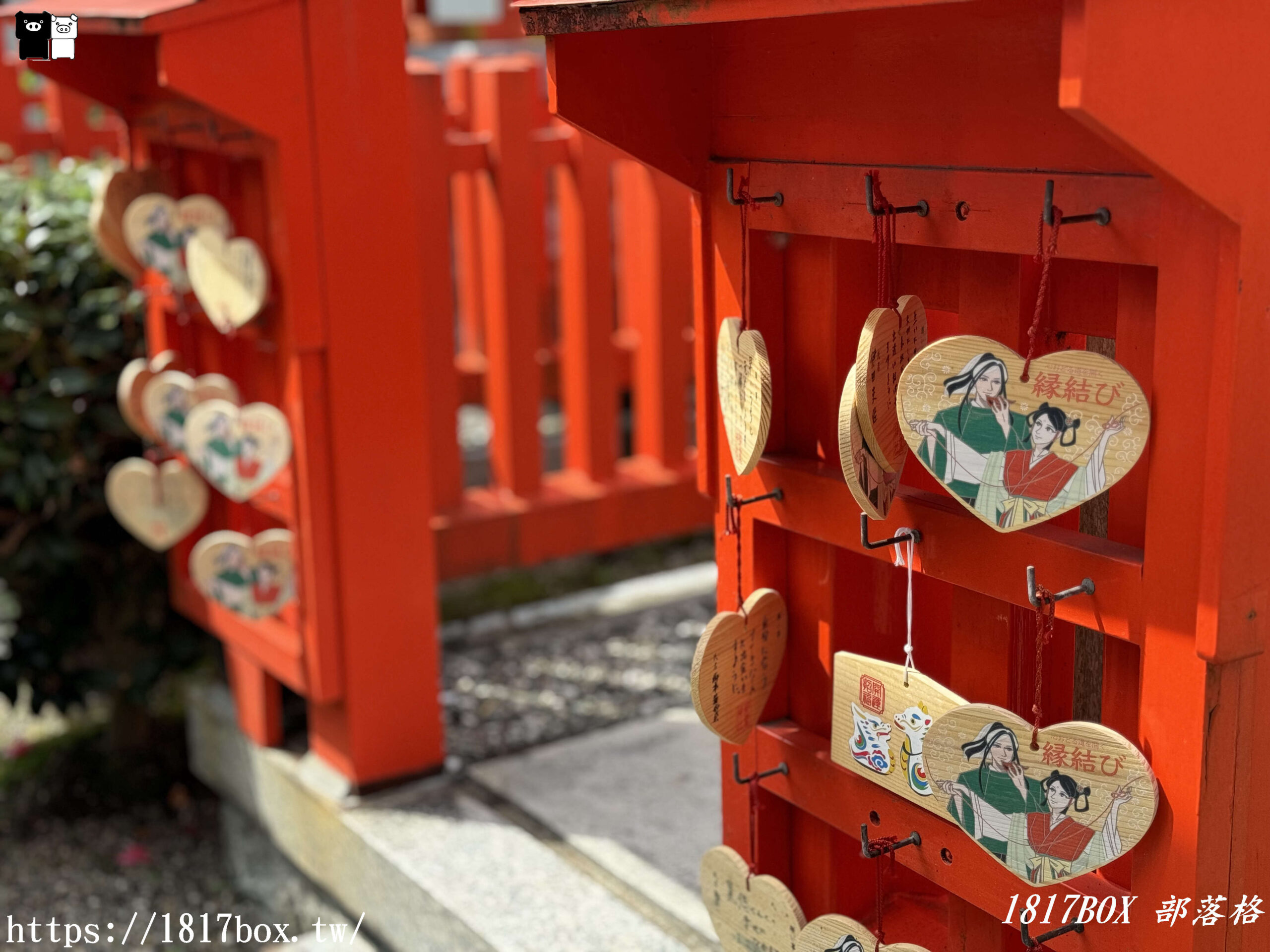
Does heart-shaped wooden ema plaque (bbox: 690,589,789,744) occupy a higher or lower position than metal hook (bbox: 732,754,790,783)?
higher

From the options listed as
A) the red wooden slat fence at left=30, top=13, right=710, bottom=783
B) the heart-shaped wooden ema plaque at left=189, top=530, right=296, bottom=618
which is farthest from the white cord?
the heart-shaped wooden ema plaque at left=189, top=530, right=296, bottom=618

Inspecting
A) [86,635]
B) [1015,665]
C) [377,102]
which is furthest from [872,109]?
[86,635]

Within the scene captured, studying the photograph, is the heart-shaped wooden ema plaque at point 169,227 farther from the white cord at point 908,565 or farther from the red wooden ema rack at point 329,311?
the white cord at point 908,565

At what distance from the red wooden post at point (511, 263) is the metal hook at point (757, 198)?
233cm

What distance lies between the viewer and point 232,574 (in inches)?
115

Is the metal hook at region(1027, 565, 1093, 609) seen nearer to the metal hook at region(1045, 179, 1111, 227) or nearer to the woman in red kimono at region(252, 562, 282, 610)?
the metal hook at region(1045, 179, 1111, 227)

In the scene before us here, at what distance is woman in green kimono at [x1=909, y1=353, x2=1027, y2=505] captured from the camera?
1.45 metres

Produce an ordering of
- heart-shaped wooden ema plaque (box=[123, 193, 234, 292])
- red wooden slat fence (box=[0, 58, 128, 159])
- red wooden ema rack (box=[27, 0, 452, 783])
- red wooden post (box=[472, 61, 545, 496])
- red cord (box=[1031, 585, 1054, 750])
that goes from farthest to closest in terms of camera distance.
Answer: red wooden slat fence (box=[0, 58, 128, 159])
red wooden post (box=[472, 61, 545, 496])
heart-shaped wooden ema plaque (box=[123, 193, 234, 292])
red wooden ema rack (box=[27, 0, 452, 783])
red cord (box=[1031, 585, 1054, 750])

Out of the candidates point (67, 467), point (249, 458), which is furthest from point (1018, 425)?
point (67, 467)

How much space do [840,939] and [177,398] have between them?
1872 mm

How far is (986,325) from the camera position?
5.33 ft

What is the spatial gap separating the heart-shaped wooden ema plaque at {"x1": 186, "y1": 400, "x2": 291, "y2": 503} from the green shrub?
61cm

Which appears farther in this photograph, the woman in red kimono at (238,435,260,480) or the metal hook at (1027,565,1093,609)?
the woman in red kimono at (238,435,260,480)

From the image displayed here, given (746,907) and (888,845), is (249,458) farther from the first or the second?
(888,845)
